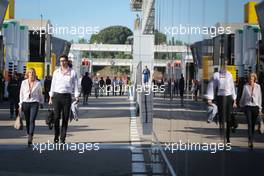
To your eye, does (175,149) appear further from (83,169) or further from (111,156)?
(111,156)

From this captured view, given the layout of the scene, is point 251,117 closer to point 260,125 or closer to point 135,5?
point 260,125

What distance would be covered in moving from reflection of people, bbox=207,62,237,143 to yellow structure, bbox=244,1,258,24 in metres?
0.26

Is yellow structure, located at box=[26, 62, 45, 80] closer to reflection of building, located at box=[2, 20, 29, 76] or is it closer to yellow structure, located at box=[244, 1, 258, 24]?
reflection of building, located at box=[2, 20, 29, 76]

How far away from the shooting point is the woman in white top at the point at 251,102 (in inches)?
81.0

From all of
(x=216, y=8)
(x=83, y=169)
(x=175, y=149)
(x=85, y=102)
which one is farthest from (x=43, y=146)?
(x=85, y=102)

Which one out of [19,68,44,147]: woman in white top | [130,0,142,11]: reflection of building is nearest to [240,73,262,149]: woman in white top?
[19,68,44,147]: woman in white top

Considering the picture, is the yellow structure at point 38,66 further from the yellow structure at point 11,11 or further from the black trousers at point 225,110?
the black trousers at point 225,110

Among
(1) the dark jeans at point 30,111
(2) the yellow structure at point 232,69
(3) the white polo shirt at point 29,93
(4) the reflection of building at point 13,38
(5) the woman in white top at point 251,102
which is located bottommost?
(1) the dark jeans at point 30,111

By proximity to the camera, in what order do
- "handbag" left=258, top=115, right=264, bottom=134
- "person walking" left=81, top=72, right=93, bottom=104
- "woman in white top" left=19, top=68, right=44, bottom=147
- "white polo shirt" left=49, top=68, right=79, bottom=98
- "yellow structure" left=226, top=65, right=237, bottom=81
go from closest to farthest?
"handbag" left=258, top=115, right=264, bottom=134, "yellow structure" left=226, top=65, right=237, bottom=81, "white polo shirt" left=49, top=68, right=79, bottom=98, "woman in white top" left=19, top=68, right=44, bottom=147, "person walking" left=81, top=72, right=93, bottom=104

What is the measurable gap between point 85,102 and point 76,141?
17768mm

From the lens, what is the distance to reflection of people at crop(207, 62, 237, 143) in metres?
2.29

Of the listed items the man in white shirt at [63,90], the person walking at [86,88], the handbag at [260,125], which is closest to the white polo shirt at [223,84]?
the handbag at [260,125]

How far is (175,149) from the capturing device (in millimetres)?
4996

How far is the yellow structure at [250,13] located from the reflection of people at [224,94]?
26 centimetres
